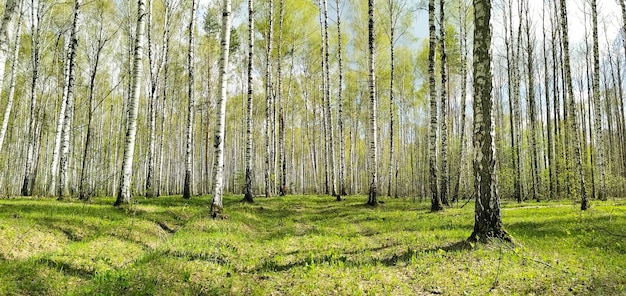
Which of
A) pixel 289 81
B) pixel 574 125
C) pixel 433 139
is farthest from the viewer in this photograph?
pixel 289 81

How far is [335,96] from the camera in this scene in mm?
35812

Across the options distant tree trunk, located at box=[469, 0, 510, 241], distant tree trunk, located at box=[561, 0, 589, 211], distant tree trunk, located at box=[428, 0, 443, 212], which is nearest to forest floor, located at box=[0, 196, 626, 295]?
distant tree trunk, located at box=[469, 0, 510, 241]

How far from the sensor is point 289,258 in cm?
623

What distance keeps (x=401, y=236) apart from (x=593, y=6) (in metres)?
16.3

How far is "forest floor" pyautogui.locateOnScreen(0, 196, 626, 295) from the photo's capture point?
4.45 m

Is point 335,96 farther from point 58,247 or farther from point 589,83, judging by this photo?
point 58,247

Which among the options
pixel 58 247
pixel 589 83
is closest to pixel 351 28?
pixel 589 83

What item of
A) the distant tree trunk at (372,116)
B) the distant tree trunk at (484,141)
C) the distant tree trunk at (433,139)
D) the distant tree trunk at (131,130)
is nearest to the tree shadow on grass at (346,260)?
the distant tree trunk at (484,141)

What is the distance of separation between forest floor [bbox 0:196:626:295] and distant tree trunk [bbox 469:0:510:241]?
1.50 feet

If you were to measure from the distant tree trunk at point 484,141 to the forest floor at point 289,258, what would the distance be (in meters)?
0.46

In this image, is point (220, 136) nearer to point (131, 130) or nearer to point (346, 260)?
point (131, 130)

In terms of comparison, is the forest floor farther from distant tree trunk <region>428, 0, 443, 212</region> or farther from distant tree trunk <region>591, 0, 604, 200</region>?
distant tree trunk <region>591, 0, 604, 200</region>

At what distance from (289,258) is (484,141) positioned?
4.52m

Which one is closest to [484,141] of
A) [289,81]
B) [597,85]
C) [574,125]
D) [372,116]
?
[372,116]
